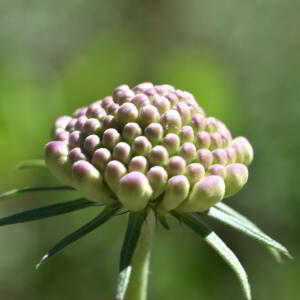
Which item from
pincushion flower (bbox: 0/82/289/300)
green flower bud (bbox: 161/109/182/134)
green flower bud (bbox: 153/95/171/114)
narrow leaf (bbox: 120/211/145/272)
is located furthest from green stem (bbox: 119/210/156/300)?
green flower bud (bbox: 153/95/171/114)

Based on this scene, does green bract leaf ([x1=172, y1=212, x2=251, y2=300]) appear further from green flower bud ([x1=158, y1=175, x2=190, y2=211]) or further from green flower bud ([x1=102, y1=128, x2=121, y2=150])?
green flower bud ([x1=102, y1=128, x2=121, y2=150])

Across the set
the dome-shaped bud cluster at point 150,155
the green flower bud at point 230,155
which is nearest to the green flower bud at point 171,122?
the dome-shaped bud cluster at point 150,155

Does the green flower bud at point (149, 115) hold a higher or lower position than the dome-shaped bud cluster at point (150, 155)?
higher

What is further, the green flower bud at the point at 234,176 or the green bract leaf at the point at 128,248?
the green flower bud at the point at 234,176

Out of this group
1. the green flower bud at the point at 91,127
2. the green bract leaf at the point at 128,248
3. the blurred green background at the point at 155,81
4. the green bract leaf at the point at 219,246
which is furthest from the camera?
the blurred green background at the point at 155,81

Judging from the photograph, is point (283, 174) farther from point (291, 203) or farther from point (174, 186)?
point (174, 186)

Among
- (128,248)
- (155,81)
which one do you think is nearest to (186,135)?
(128,248)

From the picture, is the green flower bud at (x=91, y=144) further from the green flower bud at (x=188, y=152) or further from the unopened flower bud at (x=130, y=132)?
the green flower bud at (x=188, y=152)
